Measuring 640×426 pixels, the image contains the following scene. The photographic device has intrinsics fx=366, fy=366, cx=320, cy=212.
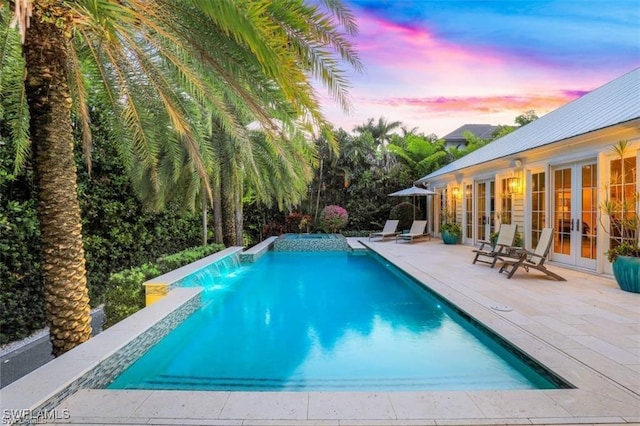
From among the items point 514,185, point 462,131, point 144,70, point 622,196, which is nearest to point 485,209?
point 514,185

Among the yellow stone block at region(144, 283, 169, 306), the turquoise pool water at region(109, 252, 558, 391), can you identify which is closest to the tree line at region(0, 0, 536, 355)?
the yellow stone block at region(144, 283, 169, 306)

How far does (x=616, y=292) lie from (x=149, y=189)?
996 cm

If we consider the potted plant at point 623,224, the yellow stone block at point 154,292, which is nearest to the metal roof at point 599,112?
the potted plant at point 623,224

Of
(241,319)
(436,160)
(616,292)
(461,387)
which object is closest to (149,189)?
(241,319)

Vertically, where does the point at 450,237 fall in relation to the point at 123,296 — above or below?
above

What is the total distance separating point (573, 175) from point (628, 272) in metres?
3.13

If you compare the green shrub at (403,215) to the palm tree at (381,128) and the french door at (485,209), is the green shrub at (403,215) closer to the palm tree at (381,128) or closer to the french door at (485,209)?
the french door at (485,209)

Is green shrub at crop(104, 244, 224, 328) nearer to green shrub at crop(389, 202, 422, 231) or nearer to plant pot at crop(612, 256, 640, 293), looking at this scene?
plant pot at crop(612, 256, 640, 293)

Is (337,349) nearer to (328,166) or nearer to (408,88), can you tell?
(408,88)

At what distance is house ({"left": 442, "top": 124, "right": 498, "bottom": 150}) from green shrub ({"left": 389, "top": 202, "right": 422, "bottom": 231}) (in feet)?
56.2

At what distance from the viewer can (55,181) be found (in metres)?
3.95

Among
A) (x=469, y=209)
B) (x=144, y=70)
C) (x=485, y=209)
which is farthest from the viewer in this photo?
(x=469, y=209)

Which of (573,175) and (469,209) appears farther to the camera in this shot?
(469,209)

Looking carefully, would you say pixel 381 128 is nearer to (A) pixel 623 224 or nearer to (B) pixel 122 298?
(A) pixel 623 224
